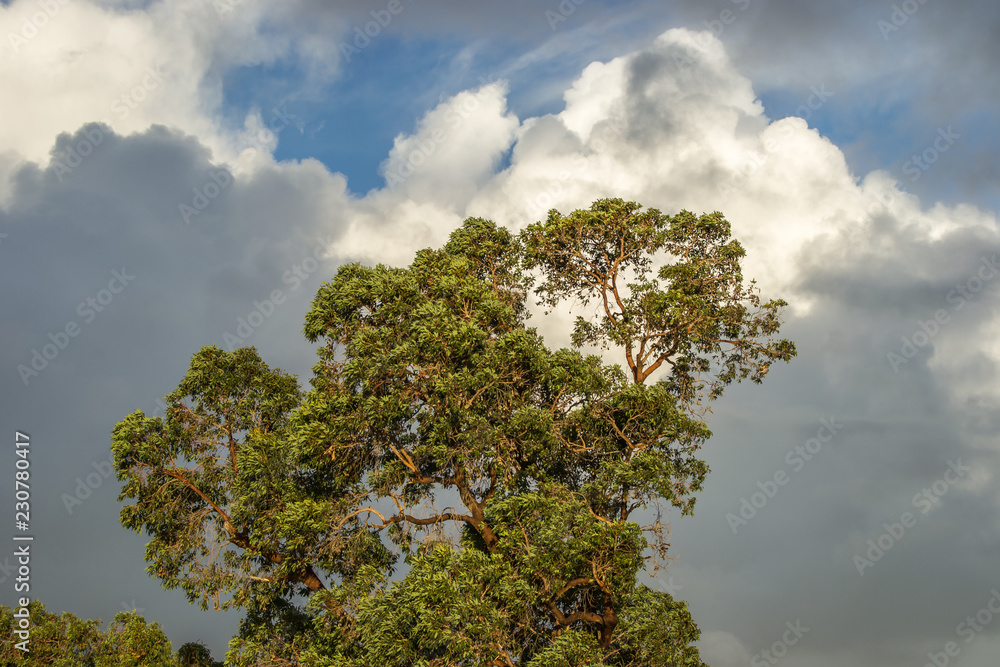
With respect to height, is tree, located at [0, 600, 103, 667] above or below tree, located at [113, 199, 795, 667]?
below

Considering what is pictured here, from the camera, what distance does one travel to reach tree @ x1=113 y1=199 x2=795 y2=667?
19.8 metres

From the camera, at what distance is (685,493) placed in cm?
2272

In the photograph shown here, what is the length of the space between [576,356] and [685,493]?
4791 mm

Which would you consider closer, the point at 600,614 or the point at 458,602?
the point at 458,602

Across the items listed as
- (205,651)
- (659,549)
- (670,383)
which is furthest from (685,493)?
(205,651)

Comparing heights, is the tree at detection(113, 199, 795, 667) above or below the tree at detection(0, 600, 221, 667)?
above

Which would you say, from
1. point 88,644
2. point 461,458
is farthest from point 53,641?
point 461,458

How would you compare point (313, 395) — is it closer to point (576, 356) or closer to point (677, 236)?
point (576, 356)

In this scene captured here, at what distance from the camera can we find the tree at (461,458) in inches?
781

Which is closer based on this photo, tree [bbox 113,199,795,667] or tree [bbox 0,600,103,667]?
tree [bbox 113,199,795,667]

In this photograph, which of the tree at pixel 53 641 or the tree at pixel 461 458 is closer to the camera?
the tree at pixel 461 458

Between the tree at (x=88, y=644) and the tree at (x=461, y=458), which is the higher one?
the tree at (x=461, y=458)

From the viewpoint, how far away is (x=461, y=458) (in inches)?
844

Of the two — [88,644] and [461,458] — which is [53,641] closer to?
[88,644]
